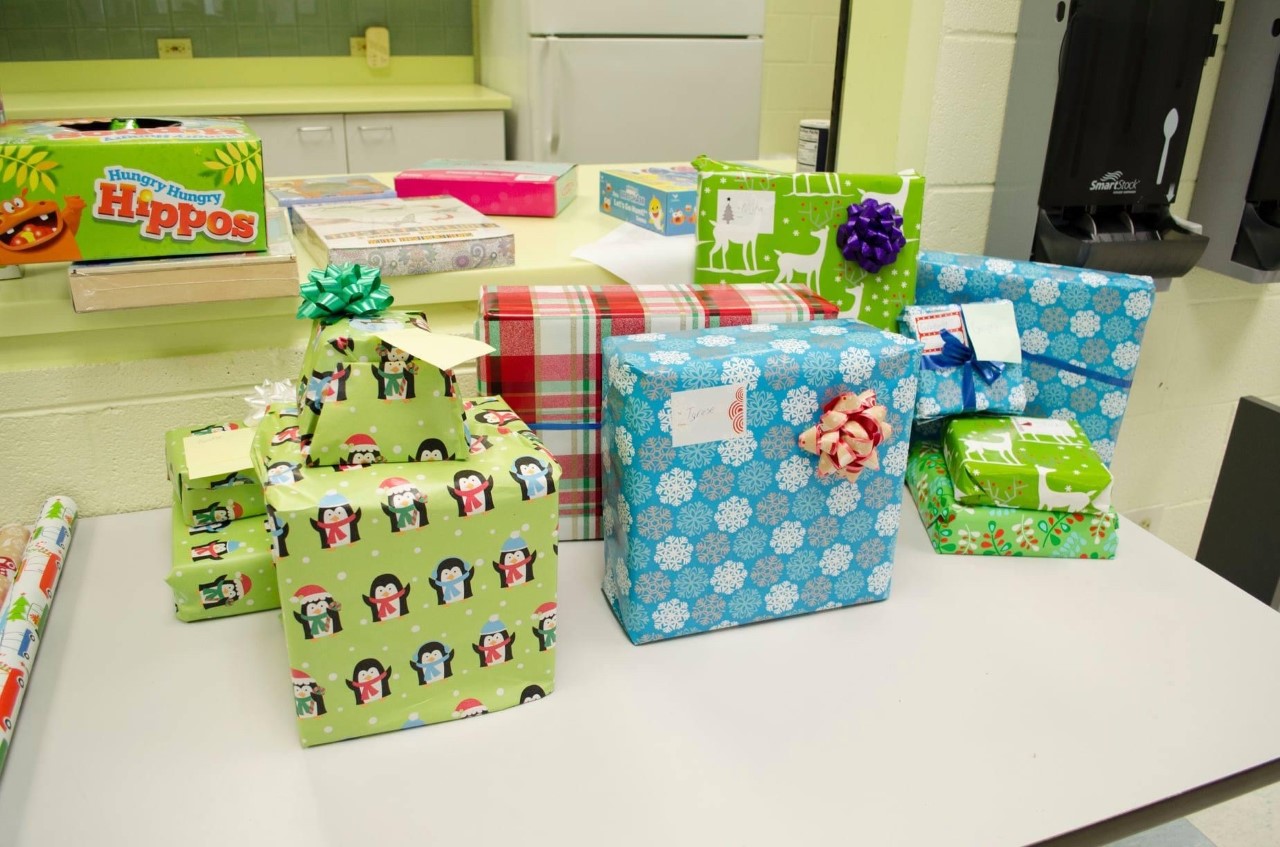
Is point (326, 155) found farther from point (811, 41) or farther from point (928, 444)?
point (928, 444)

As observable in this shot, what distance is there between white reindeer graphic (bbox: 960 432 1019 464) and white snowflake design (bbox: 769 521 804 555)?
274 mm

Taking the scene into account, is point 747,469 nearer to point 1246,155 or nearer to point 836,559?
point 836,559

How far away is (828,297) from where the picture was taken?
1.25 meters

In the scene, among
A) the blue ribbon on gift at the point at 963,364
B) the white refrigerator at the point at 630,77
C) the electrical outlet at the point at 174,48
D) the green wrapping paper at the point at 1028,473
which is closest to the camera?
the green wrapping paper at the point at 1028,473

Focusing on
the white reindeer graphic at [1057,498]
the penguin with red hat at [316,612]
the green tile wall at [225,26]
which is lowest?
the white reindeer graphic at [1057,498]

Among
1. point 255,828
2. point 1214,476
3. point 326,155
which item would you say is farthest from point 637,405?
point 326,155

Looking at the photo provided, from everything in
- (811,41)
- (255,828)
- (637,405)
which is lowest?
Answer: (255,828)

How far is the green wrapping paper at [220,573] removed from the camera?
943 mm

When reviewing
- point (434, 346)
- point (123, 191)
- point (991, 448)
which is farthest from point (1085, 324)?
point (123, 191)

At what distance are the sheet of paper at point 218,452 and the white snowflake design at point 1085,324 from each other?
99 centimetres

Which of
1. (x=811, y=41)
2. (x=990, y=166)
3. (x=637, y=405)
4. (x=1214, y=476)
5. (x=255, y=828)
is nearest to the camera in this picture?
(x=255, y=828)

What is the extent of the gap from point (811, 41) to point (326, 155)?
197cm

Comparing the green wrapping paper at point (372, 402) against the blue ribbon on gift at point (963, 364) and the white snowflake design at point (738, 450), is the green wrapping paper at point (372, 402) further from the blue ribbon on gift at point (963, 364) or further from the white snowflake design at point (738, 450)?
the blue ribbon on gift at point (963, 364)

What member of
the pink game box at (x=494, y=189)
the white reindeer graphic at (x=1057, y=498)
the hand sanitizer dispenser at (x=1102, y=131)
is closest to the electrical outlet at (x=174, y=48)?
the pink game box at (x=494, y=189)
